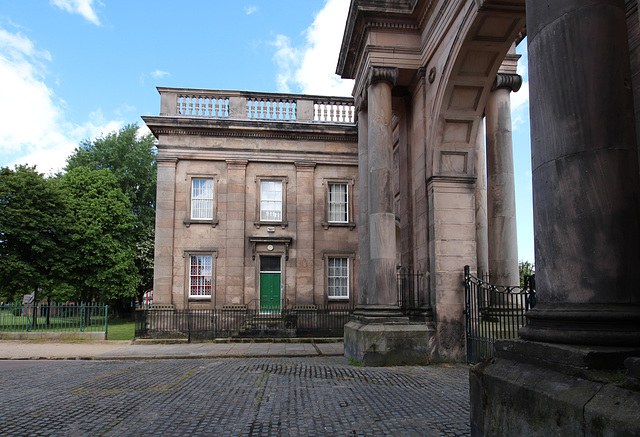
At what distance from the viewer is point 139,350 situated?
15.6 m

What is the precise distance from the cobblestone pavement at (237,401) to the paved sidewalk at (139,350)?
271 centimetres

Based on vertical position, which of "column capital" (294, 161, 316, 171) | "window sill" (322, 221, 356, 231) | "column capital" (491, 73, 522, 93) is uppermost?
"column capital" (491, 73, 522, 93)

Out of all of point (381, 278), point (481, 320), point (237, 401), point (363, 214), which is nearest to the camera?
point (237, 401)

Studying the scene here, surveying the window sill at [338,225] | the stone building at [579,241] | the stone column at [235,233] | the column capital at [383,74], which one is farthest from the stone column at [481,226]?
the stone column at [235,233]

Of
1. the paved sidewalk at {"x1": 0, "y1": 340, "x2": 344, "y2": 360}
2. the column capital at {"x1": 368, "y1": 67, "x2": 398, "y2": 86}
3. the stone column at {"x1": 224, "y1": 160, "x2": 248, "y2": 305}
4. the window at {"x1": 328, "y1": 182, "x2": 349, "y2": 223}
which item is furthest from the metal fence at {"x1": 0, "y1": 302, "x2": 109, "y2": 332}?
the column capital at {"x1": 368, "y1": 67, "x2": 398, "y2": 86}

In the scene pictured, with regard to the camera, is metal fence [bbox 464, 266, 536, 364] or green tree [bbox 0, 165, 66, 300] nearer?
metal fence [bbox 464, 266, 536, 364]

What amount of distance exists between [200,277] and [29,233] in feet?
28.8

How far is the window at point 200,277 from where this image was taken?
22.0m

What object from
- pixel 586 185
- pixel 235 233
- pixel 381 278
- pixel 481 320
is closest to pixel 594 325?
pixel 586 185

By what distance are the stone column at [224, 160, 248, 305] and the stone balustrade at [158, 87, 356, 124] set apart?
259 centimetres

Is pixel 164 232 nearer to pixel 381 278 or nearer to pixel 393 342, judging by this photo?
pixel 381 278

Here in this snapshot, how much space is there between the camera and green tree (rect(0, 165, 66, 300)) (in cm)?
2234

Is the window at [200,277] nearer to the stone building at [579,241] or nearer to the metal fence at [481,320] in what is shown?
the metal fence at [481,320]

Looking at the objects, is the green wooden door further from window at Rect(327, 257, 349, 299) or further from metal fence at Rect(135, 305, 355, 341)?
window at Rect(327, 257, 349, 299)
